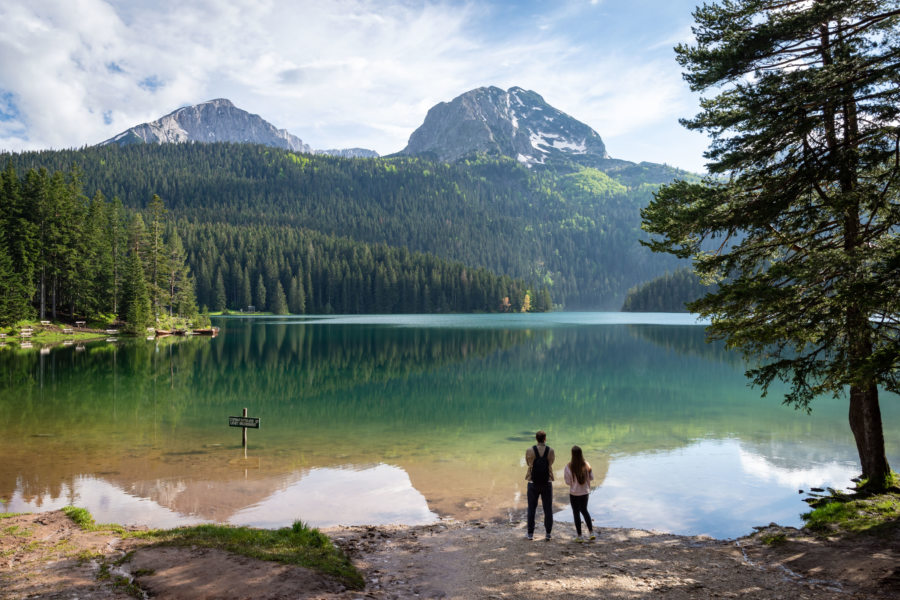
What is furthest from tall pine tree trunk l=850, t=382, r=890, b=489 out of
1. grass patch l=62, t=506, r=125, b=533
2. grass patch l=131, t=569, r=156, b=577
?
grass patch l=62, t=506, r=125, b=533

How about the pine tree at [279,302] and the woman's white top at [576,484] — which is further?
the pine tree at [279,302]

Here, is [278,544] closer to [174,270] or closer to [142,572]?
[142,572]

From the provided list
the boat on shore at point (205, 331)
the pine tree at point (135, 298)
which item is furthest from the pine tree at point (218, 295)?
the pine tree at point (135, 298)

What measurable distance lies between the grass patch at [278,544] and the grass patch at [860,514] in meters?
9.79

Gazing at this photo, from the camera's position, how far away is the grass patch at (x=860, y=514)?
10906mm

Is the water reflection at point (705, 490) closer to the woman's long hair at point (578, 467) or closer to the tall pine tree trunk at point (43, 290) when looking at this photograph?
the woman's long hair at point (578, 467)

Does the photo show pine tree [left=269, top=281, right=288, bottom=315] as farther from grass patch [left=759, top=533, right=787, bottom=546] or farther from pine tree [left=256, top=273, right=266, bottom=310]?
grass patch [left=759, top=533, right=787, bottom=546]

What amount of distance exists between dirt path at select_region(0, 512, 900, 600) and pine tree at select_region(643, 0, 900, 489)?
3.33 m

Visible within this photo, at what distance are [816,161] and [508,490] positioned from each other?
476 inches

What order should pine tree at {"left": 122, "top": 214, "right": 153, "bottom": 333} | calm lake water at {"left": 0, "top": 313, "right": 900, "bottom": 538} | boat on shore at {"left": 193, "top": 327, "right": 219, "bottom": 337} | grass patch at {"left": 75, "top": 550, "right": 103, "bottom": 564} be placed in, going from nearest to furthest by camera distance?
1. grass patch at {"left": 75, "top": 550, "right": 103, "bottom": 564}
2. calm lake water at {"left": 0, "top": 313, "right": 900, "bottom": 538}
3. pine tree at {"left": 122, "top": 214, "right": 153, "bottom": 333}
4. boat on shore at {"left": 193, "top": 327, "right": 219, "bottom": 337}

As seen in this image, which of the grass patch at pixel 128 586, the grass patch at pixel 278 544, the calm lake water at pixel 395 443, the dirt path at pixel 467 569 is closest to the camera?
the grass patch at pixel 128 586

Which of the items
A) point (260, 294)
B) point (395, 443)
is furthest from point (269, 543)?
point (260, 294)

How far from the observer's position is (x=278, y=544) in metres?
9.95

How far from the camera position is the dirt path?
319 inches
